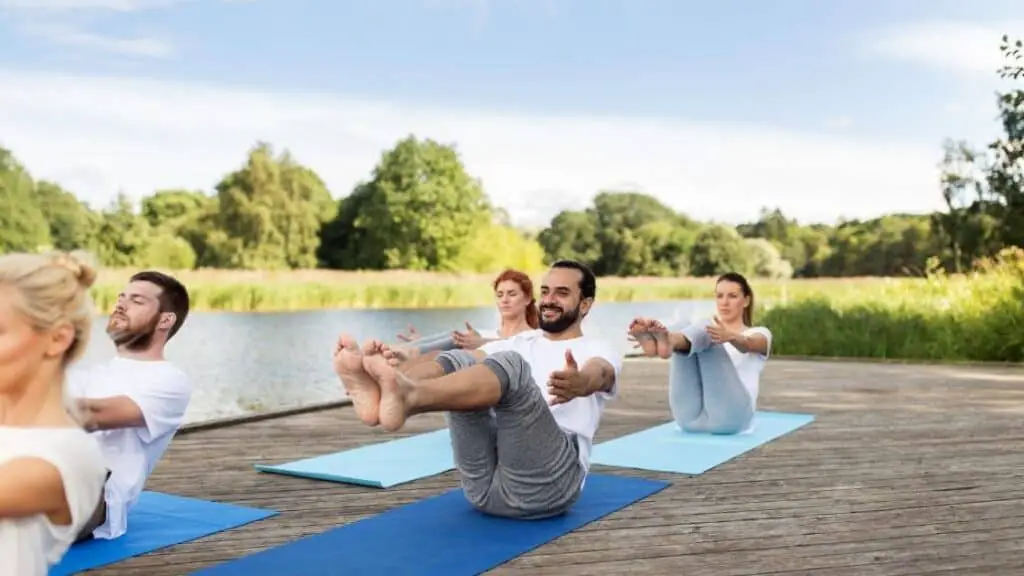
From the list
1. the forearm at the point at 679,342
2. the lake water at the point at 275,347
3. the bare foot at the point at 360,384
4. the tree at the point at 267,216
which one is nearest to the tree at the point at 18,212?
the lake water at the point at 275,347

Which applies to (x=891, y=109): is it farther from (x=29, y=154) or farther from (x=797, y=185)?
(x=29, y=154)

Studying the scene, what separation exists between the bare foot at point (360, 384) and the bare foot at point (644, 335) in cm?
171

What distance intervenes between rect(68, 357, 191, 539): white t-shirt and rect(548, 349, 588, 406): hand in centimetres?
117

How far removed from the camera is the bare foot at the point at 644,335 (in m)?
4.02

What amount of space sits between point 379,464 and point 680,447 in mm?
1454

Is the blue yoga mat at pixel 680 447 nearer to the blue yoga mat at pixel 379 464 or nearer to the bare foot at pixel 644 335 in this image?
the bare foot at pixel 644 335

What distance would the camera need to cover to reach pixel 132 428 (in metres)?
3.06

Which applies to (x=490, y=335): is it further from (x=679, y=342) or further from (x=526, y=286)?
(x=679, y=342)

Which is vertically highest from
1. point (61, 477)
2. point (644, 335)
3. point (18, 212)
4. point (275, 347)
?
point (18, 212)

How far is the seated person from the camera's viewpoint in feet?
16.0

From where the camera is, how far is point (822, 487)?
3918mm

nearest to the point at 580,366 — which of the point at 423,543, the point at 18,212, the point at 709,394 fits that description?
the point at 423,543

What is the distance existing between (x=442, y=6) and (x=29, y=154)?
1654 centimetres

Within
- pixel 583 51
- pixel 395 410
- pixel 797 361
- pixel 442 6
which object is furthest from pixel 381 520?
pixel 442 6
